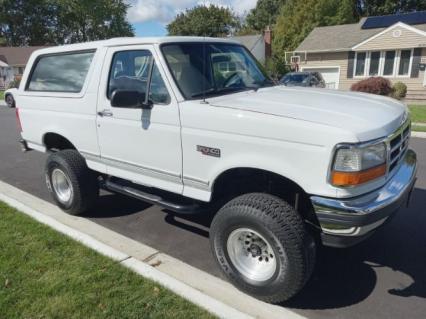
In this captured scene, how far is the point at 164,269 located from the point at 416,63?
24.3 meters

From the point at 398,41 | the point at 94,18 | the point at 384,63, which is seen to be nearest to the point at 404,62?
the point at 384,63

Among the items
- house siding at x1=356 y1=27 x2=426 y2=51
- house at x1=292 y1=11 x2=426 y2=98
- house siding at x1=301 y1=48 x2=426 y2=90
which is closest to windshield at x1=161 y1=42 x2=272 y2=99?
house at x1=292 y1=11 x2=426 y2=98

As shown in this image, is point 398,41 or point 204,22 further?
point 204,22

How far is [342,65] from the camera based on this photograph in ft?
86.6

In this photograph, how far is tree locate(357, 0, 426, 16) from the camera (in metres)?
42.9

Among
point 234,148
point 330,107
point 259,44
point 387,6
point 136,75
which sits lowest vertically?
Answer: point 234,148

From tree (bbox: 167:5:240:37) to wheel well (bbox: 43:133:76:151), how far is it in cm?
5404

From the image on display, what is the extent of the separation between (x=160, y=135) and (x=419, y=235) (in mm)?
3131

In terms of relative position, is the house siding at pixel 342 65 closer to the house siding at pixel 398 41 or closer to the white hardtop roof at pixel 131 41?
the house siding at pixel 398 41

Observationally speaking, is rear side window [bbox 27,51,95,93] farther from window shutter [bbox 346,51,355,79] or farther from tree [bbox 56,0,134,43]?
tree [bbox 56,0,134,43]

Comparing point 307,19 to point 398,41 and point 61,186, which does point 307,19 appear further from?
point 61,186

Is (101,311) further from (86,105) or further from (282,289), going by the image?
(86,105)

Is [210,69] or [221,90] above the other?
[210,69]

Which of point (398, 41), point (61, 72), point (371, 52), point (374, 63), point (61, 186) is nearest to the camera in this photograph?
point (61, 72)
